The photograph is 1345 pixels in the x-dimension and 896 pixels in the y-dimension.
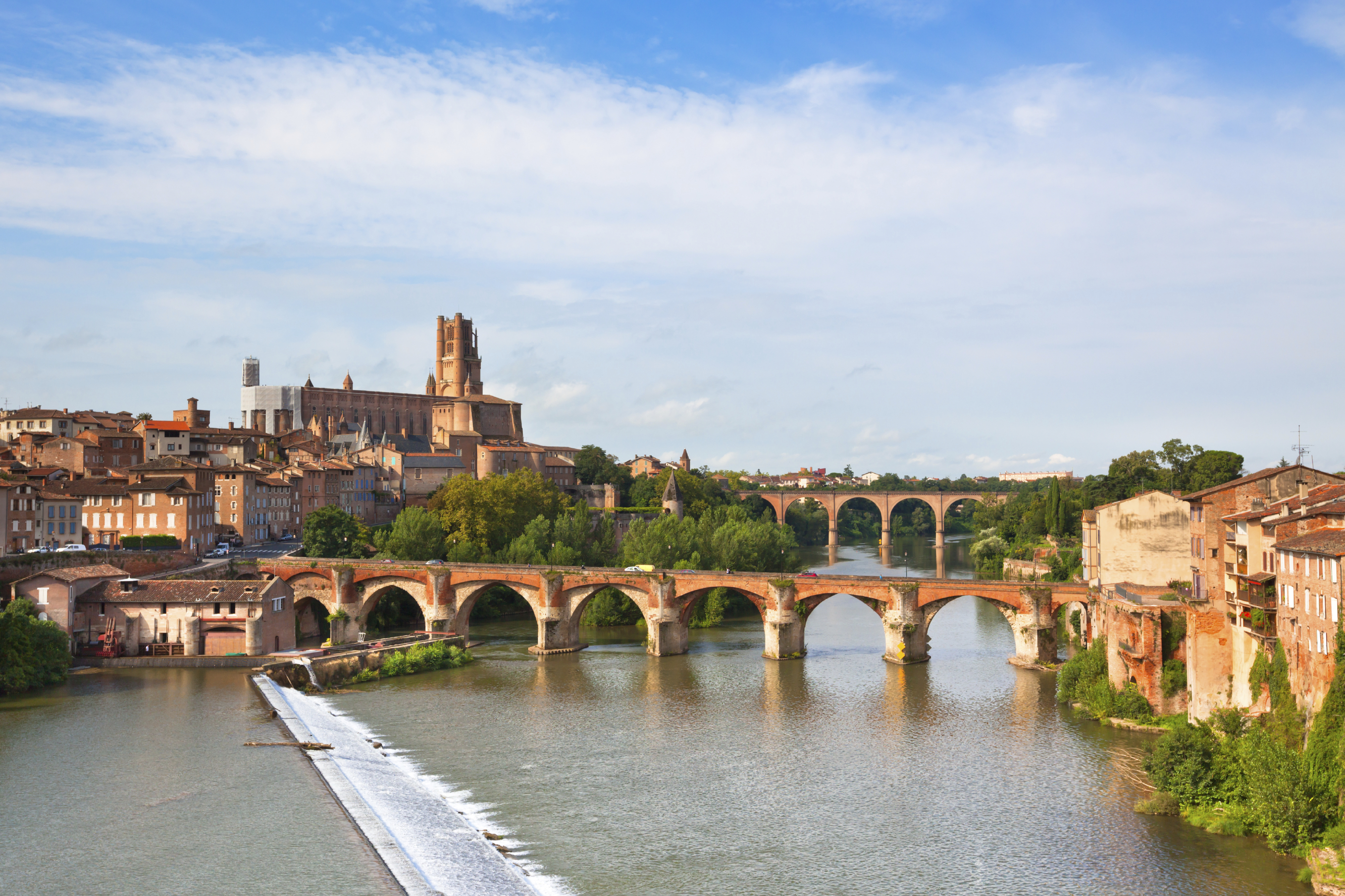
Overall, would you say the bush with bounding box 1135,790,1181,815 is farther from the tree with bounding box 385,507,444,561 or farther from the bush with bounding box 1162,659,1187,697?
the tree with bounding box 385,507,444,561

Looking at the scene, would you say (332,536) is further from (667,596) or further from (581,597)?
(667,596)

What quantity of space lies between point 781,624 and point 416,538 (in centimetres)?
2663

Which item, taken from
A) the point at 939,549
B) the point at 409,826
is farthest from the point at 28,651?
the point at 939,549

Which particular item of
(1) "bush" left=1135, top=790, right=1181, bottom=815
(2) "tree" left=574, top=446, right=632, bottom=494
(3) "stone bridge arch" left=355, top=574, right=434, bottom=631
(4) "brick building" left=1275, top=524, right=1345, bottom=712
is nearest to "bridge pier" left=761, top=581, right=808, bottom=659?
(3) "stone bridge arch" left=355, top=574, right=434, bottom=631

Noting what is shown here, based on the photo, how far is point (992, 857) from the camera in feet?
80.0

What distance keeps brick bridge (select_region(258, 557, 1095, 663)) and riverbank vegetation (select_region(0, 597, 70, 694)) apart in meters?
13.0

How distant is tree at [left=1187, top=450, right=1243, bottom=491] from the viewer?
66.9 meters

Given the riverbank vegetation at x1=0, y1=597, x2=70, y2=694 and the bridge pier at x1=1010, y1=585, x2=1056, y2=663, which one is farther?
the bridge pier at x1=1010, y1=585, x2=1056, y2=663

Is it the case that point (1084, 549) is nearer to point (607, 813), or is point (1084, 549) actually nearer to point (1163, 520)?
point (1163, 520)

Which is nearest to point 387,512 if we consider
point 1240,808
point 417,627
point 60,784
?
point 417,627

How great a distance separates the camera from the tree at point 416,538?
6525 cm

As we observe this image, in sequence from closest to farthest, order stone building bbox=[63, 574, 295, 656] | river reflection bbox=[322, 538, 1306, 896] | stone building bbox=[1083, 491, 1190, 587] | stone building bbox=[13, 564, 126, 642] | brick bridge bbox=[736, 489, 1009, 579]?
river reflection bbox=[322, 538, 1306, 896]
stone building bbox=[1083, 491, 1190, 587]
stone building bbox=[13, 564, 126, 642]
stone building bbox=[63, 574, 295, 656]
brick bridge bbox=[736, 489, 1009, 579]

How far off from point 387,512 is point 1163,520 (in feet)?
202

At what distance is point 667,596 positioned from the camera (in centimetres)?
4991
